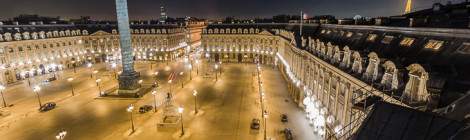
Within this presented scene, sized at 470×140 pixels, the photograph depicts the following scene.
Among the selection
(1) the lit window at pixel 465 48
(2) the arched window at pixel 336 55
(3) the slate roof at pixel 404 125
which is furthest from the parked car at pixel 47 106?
(1) the lit window at pixel 465 48

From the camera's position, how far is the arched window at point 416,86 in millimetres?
18156

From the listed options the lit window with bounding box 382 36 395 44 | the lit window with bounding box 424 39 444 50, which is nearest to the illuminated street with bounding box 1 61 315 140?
the lit window with bounding box 382 36 395 44

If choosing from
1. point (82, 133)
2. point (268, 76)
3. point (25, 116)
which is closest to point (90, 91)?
point (25, 116)

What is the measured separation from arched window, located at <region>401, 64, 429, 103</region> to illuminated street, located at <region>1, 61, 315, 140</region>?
812 inches

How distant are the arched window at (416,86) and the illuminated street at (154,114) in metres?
20.6

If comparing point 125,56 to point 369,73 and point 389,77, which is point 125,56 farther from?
point 389,77

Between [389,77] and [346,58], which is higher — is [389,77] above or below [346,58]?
below

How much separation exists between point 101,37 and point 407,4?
10807 cm

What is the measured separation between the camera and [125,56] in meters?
59.6

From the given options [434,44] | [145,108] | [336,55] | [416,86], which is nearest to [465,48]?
[434,44]

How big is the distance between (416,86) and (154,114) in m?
40.8

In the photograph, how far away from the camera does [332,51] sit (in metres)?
36.4

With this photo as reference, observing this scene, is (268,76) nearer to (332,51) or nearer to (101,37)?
(332,51)

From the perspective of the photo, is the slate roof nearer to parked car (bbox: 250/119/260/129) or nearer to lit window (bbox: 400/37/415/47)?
lit window (bbox: 400/37/415/47)
